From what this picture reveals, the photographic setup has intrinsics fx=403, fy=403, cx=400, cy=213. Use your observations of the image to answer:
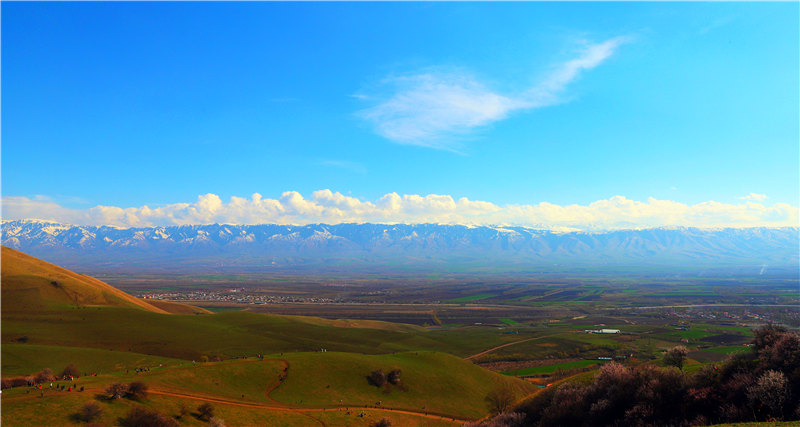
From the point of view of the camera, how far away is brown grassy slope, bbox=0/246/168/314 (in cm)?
10394

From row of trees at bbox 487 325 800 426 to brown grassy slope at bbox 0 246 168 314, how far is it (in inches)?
5040

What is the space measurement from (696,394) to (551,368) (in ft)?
250

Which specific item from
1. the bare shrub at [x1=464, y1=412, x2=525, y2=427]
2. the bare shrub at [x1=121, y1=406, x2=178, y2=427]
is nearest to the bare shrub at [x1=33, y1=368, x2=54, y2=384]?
the bare shrub at [x1=121, y1=406, x2=178, y2=427]

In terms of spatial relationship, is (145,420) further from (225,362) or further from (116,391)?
(225,362)

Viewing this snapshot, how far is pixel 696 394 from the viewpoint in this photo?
23219 mm

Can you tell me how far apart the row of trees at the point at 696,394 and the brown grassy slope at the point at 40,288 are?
128 meters

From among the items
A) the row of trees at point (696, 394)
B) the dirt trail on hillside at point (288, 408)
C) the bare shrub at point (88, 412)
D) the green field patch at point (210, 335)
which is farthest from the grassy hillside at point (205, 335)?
the row of trees at point (696, 394)

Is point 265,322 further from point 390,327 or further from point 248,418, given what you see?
point 248,418

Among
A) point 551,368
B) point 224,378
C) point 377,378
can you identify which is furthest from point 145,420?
point 551,368

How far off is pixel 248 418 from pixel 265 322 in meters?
85.5

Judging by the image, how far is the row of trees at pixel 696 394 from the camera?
787 inches

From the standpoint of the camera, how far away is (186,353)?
284ft

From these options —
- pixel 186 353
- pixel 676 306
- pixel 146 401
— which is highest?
pixel 146 401

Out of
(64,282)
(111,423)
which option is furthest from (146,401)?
(64,282)
